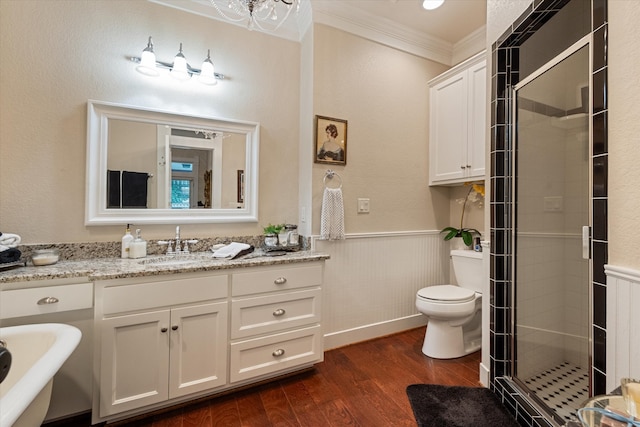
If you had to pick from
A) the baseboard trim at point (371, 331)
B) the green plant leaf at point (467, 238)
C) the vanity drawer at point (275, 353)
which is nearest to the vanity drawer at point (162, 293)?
the vanity drawer at point (275, 353)

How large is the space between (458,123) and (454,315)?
164 centimetres

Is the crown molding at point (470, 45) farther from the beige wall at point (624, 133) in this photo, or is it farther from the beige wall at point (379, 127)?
the beige wall at point (624, 133)

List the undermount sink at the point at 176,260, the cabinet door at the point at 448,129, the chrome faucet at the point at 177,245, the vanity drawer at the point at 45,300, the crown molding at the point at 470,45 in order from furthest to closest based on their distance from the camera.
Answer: the crown molding at the point at 470,45 → the cabinet door at the point at 448,129 → the chrome faucet at the point at 177,245 → the undermount sink at the point at 176,260 → the vanity drawer at the point at 45,300

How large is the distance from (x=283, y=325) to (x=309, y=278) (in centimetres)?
34

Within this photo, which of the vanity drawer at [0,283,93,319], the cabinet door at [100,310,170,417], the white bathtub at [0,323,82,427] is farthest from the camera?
the cabinet door at [100,310,170,417]

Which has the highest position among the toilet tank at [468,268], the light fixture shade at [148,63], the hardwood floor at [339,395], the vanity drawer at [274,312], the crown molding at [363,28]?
the crown molding at [363,28]

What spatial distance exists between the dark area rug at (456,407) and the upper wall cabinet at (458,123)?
62.4 inches

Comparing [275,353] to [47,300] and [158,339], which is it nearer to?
[158,339]

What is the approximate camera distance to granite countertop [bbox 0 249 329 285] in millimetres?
1411

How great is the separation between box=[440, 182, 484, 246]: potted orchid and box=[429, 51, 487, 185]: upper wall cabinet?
0.71 ft

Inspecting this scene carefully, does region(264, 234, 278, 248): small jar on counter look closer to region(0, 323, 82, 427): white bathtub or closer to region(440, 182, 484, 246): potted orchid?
region(0, 323, 82, 427): white bathtub

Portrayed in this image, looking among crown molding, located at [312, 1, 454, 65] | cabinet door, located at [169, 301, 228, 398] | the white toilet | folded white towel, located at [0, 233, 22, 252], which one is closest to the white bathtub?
cabinet door, located at [169, 301, 228, 398]

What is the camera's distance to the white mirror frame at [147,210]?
1.84 m

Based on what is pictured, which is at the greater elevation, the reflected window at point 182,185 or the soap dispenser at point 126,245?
the reflected window at point 182,185
